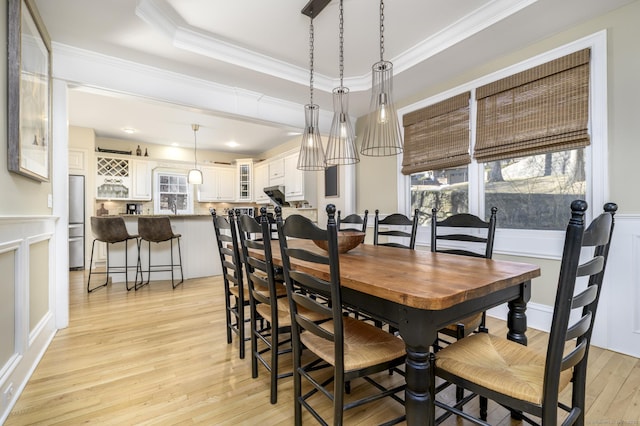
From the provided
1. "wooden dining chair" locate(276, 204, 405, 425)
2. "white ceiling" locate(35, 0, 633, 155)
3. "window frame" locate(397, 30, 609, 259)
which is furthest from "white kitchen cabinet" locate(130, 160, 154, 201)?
"wooden dining chair" locate(276, 204, 405, 425)

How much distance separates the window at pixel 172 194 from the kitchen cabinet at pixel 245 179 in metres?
1.14

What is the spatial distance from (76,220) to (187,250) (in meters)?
2.45

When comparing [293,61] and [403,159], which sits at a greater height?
[293,61]

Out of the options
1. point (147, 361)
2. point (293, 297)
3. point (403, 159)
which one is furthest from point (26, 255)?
point (403, 159)

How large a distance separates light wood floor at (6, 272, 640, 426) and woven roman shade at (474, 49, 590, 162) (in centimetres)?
158

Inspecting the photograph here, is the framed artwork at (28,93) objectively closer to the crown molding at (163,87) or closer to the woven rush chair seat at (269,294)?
the crown molding at (163,87)

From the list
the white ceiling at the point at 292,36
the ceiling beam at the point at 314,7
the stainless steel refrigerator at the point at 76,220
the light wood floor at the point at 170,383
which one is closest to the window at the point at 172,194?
the stainless steel refrigerator at the point at 76,220

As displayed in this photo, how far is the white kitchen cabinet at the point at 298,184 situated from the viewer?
538cm

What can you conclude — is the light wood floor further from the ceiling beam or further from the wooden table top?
the ceiling beam

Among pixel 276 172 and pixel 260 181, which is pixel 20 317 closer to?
pixel 276 172

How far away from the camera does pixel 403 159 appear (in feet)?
12.1

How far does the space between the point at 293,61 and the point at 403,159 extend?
170 centimetres

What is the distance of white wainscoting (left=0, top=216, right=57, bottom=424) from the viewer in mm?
1470

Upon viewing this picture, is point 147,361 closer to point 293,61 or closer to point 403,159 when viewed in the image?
point 293,61
